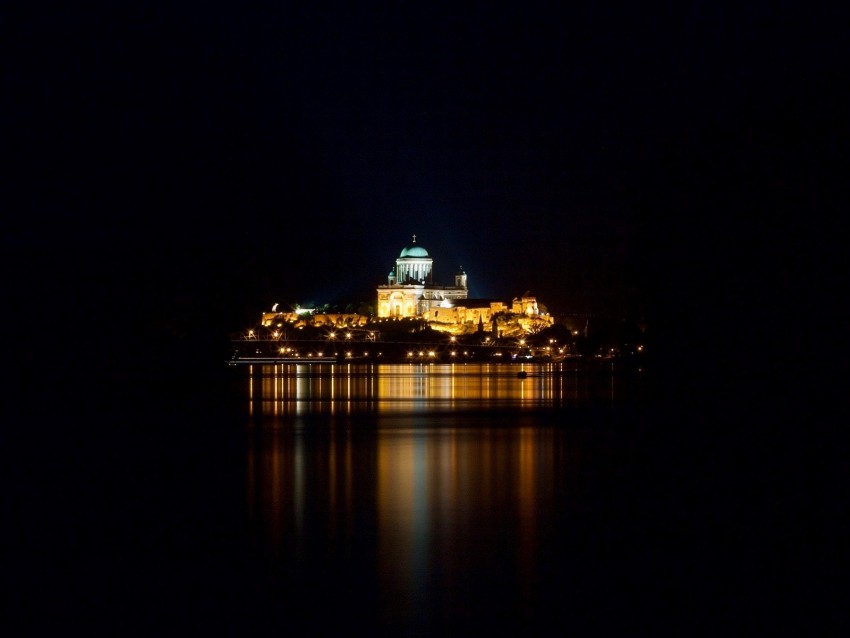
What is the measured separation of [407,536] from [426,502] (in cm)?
214

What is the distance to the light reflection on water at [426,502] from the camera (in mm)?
8266

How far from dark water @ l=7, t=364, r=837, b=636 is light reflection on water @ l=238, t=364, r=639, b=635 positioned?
0.04 m

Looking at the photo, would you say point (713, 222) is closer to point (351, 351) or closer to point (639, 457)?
point (639, 457)

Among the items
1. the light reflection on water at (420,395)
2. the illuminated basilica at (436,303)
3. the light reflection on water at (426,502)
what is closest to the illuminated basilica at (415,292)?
the illuminated basilica at (436,303)

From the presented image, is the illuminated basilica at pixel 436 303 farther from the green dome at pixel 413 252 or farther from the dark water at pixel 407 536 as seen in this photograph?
the dark water at pixel 407 536

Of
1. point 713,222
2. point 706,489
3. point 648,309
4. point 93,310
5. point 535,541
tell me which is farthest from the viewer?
point 93,310

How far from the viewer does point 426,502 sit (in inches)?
494

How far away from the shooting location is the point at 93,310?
35188 millimetres

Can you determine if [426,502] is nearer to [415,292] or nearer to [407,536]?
[407,536]

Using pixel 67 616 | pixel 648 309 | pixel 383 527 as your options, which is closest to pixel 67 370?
pixel 648 309

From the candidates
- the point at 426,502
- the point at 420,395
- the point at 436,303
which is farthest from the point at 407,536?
the point at 436,303

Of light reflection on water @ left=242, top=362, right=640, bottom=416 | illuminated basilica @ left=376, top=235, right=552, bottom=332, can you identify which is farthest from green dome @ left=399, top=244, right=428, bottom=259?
light reflection on water @ left=242, top=362, right=640, bottom=416

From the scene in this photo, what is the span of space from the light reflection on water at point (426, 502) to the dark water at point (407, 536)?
0.04m

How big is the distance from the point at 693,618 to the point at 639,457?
29.3 feet
